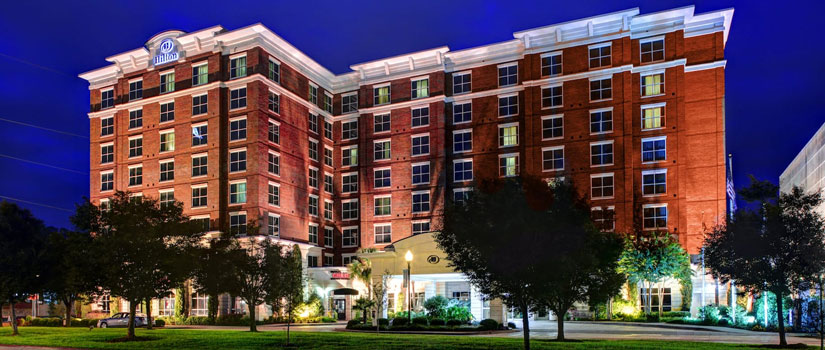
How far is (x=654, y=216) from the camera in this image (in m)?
64.2

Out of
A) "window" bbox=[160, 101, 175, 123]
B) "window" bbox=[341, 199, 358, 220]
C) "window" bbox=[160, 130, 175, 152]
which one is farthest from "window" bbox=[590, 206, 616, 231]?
"window" bbox=[160, 101, 175, 123]

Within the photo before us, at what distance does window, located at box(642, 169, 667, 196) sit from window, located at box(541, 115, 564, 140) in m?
8.91

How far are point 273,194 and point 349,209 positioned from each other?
12808mm

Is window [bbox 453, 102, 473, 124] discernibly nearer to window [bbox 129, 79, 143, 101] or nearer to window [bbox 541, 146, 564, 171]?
window [bbox 541, 146, 564, 171]

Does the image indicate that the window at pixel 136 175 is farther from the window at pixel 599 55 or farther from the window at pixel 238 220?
the window at pixel 599 55

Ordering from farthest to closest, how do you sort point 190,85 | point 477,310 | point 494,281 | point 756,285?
point 190,85, point 477,310, point 756,285, point 494,281

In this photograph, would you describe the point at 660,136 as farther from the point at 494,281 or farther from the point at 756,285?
the point at 494,281

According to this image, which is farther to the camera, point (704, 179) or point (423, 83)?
point (423, 83)

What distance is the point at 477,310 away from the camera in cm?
4966

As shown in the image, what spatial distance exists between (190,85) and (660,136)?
4620 centimetres

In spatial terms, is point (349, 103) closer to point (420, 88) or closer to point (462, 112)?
point (420, 88)

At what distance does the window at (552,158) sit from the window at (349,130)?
888 inches

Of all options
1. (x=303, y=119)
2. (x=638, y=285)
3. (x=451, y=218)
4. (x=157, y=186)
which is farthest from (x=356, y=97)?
(x=451, y=218)

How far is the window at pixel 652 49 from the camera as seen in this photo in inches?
2564
